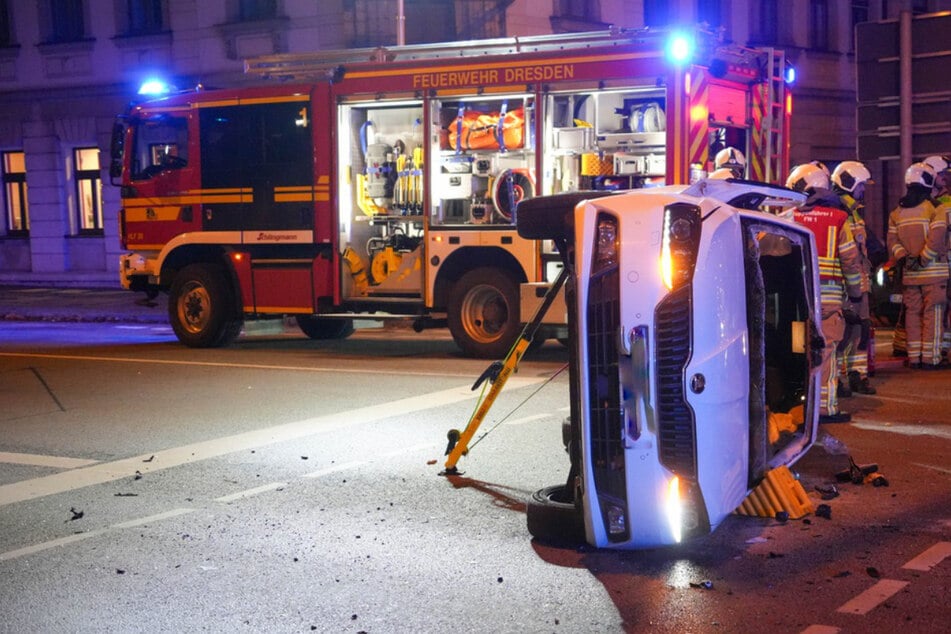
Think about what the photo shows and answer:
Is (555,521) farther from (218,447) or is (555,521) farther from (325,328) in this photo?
(325,328)

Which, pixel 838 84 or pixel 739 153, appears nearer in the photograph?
pixel 739 153

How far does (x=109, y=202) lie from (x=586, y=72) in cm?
1832

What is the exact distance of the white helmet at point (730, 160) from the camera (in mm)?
11398

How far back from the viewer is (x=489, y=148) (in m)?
13.0

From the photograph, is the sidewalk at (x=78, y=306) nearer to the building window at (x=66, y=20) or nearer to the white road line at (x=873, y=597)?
the building window at (x=66, y=20)

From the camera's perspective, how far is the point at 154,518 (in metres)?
6.48

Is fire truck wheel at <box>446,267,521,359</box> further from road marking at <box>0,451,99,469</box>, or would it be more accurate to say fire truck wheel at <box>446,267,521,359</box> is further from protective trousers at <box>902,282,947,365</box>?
road marking at <box>0,451,99,469</box>

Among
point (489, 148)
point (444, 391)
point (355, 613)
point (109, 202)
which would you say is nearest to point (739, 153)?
point (489, 148)

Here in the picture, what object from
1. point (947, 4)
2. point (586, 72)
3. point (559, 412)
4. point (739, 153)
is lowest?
point (559, 412)

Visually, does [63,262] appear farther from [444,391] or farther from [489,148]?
[444,391]

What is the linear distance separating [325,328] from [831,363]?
8546 millimetres

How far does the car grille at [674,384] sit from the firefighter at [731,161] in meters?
6.48

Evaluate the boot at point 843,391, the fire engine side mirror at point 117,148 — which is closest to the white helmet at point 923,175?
the boot at point 843,391

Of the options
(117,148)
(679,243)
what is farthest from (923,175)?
(117,148)
